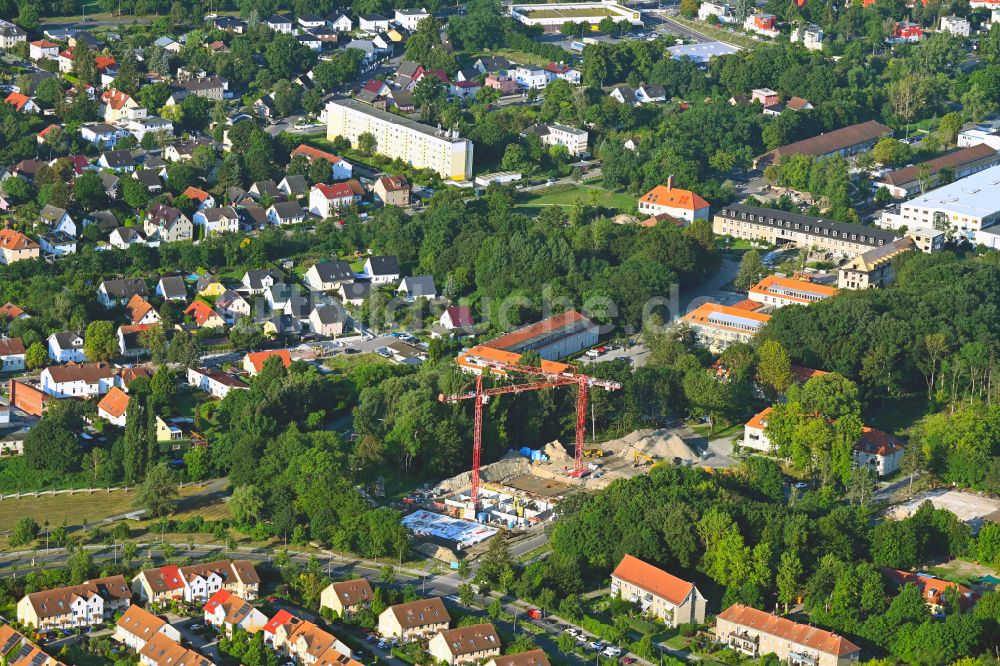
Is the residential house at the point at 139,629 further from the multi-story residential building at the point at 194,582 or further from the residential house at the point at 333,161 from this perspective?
the residential house at the point at 333,161

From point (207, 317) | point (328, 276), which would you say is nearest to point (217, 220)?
point (328, 276)

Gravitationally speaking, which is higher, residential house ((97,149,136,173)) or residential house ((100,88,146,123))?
residential house ((100,88,146,123))

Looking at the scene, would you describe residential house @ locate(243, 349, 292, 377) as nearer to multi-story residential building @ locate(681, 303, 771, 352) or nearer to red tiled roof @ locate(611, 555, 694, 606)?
multi-story residential building @ locate(681, 303, 771, 352)

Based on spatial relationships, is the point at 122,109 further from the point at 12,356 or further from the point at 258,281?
the point at 12,356

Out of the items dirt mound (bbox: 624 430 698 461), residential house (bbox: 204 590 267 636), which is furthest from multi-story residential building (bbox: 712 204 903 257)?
residential house (bbox: 204 590 267 636)

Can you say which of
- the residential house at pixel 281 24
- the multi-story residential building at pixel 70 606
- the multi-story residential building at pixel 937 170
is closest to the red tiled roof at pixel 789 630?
the multi-story residential building at pixel 70 606

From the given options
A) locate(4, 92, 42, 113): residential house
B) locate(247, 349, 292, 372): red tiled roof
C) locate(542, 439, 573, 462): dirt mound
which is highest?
locate(4, 92, 42, 113): residential house

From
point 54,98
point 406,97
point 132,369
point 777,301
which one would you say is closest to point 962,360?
point 777,301
